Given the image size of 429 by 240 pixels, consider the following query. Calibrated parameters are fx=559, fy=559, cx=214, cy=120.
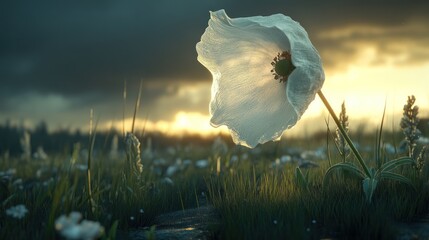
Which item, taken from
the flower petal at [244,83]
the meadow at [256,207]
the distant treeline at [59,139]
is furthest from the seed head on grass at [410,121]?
the distant treeline at [59,139]

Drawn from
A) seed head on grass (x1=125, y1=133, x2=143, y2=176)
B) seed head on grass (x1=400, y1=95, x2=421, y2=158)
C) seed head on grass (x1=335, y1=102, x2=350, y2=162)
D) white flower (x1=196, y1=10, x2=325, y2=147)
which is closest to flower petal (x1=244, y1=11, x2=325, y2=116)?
white flower (x1=196, y1=10, x2=325, y2=147)

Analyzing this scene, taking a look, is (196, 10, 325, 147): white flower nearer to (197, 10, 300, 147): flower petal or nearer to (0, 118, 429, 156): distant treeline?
(197, 10, 300, 147): flower petal

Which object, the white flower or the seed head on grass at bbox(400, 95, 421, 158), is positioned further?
the seed head on grass at bbox(400, 95, 421, 158)

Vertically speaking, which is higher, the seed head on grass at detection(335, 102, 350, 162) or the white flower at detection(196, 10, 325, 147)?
the white flower at detection(196, 10, 325, 147)

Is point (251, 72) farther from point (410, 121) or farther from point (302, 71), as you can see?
point (410, 121)

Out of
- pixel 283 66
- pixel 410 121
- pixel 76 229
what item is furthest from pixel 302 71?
pixel 76 229

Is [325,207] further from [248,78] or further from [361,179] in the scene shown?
[248,78]

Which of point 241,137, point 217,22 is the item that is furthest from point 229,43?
point 241,137

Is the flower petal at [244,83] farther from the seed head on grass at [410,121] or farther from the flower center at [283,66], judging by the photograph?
the seed head on grass at [410,121]
